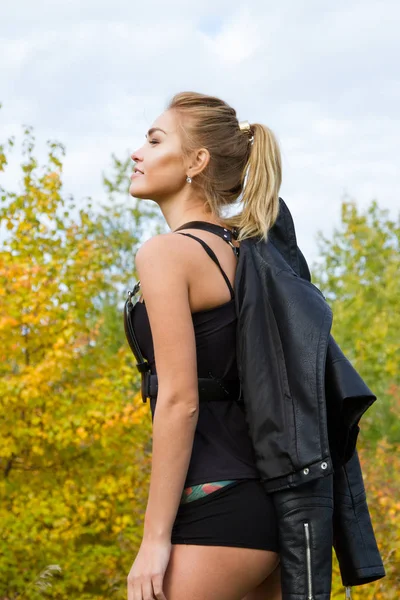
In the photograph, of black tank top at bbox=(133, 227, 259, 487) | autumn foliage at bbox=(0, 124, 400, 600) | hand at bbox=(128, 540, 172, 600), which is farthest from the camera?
autumn foliage at bbox=(0, 124, 400, 600)

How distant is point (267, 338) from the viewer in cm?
203

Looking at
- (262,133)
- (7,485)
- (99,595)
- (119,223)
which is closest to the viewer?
(262,133)

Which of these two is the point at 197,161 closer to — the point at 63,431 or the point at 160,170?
the point at 160,170

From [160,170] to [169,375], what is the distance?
0.66 metres

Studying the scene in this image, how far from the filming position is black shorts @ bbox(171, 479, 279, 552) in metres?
1.90

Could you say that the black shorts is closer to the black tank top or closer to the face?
the black tank top

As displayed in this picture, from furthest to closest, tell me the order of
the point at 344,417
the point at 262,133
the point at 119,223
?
the point at 119,223 < the point at 262,133 < the point at 344,417

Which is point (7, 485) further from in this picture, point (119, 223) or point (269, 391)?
point (119, 223)

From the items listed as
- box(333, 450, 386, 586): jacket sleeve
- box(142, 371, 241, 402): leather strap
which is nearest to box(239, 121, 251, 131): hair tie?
box(142, 371, 241, 402): leather strap

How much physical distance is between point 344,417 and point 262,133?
2.85 feet

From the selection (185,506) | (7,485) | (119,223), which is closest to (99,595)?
(7,485)

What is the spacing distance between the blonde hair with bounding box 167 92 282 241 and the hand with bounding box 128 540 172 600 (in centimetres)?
87

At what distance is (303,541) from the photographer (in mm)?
1929

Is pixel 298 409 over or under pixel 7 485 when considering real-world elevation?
under
